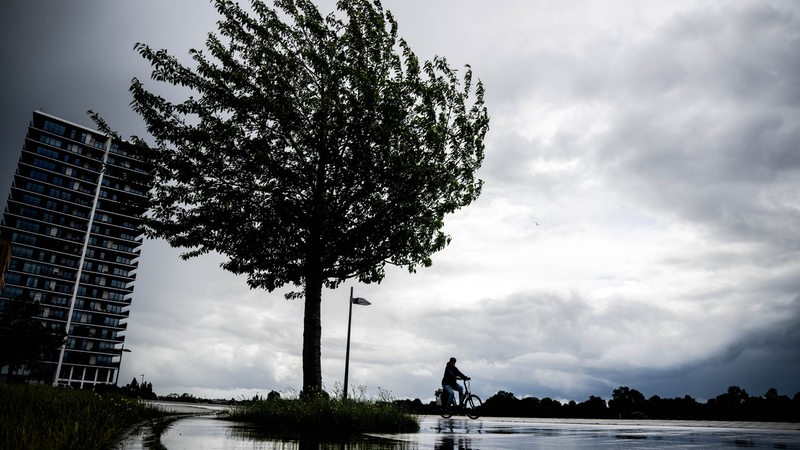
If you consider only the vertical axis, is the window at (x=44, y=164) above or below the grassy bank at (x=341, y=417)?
above

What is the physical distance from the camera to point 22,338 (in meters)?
52.3

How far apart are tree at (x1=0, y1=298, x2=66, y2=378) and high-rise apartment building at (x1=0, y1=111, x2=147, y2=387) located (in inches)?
2229

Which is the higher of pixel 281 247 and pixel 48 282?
pixel 48 282

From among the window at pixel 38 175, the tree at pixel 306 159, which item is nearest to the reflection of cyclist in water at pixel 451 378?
the tree at pixel 306 159

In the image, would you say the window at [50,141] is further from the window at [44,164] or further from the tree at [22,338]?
the tree at [22,338]

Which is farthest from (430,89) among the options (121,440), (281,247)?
(121,440)

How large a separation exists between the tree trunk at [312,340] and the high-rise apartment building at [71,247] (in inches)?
4270

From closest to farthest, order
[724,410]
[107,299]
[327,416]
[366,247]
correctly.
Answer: [327,416] → [366,247] → [724,410] → [107,299]

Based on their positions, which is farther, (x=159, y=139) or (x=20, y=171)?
(x=20, y=171)

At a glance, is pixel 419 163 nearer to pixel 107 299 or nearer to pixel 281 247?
pixel 281 247

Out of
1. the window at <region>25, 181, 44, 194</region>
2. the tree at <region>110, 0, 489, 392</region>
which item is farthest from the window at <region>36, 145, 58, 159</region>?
the tree at <region>110, 0, 489, 392</region>

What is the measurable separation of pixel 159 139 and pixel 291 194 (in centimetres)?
436

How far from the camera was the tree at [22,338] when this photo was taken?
51906 mm

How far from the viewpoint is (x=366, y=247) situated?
52.7 feet
